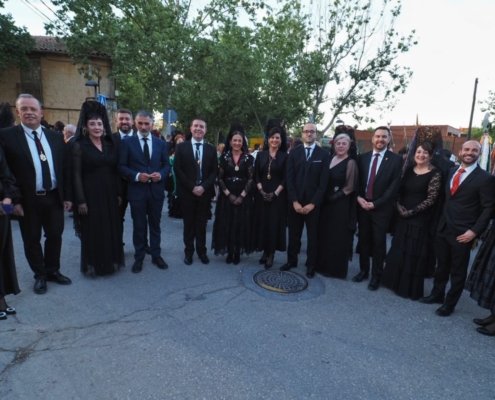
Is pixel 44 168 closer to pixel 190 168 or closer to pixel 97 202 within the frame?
pixel 97 202

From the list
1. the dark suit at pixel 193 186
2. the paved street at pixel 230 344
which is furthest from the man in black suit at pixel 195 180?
the paved street at pixel 230 344

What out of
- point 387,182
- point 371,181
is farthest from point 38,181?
point 387,182

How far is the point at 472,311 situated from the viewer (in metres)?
3.92

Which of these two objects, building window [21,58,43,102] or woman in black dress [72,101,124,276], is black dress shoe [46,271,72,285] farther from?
building window [21,58,43,102]

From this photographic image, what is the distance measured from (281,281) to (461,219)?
7.63 ft

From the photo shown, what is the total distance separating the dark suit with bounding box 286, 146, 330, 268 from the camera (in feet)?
14.9

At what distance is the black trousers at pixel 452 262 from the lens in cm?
367

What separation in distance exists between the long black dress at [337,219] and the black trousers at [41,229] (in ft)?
11.8

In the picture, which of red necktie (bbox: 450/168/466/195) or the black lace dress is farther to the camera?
the black lace dress

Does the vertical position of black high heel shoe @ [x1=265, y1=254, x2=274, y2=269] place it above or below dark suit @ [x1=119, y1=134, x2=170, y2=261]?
below

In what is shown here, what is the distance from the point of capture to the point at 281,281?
4.47 m

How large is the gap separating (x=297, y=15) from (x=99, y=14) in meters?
12.3

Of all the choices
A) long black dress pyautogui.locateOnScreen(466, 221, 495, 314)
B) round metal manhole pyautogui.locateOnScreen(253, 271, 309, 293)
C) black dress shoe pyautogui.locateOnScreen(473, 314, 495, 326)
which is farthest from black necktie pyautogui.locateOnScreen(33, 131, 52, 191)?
black dress shoe pyautogui.locateOnScreen(473, 314, 495, 326)

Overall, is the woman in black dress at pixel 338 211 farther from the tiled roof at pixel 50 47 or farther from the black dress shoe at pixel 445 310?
the tiled roof at pixel 50 47
